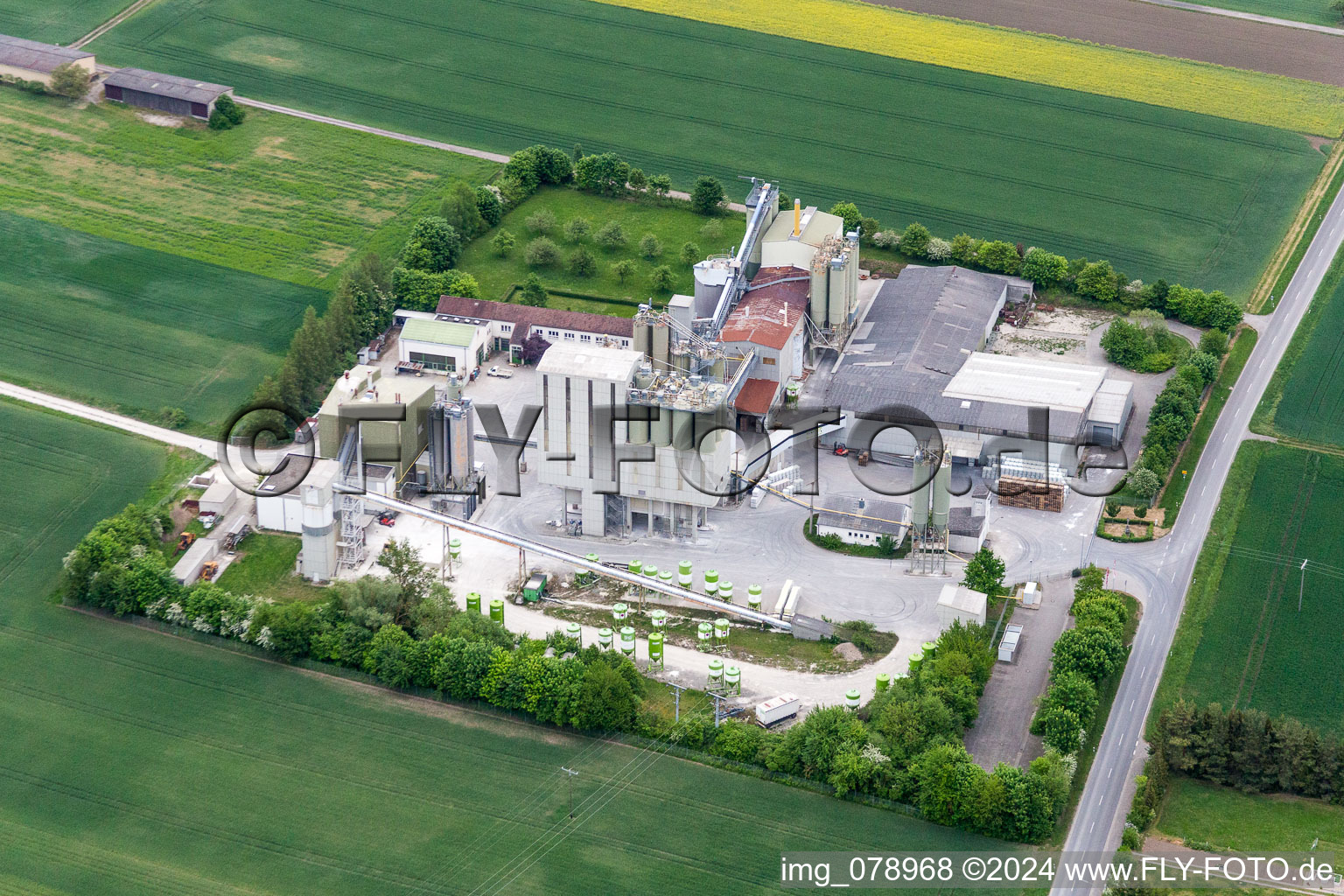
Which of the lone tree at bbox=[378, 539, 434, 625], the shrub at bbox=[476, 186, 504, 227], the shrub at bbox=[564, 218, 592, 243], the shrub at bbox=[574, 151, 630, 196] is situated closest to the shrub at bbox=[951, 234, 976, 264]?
the shrub at bbox=[574, 151, 630, 196]

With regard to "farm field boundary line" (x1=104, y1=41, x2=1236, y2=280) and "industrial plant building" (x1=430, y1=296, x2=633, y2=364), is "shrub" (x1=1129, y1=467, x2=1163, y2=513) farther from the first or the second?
"industrial plant building" (x1=430, y1=296, x2=633, y2=364)

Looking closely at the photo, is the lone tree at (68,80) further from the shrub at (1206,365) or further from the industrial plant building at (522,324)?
the shrub at (1206,365)

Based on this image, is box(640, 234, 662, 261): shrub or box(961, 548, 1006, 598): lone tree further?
box(640, 234, 662, 261): shrub

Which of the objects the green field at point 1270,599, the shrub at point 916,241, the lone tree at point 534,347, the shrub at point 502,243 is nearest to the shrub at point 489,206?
the shrub at point 502,243

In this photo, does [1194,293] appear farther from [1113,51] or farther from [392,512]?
[392,512]

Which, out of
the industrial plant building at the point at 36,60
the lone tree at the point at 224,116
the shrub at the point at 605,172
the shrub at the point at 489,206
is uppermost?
the industrial plant building at the point at 36,60

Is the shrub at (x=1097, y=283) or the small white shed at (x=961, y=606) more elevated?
the shrub at (x=1097, y=283)
